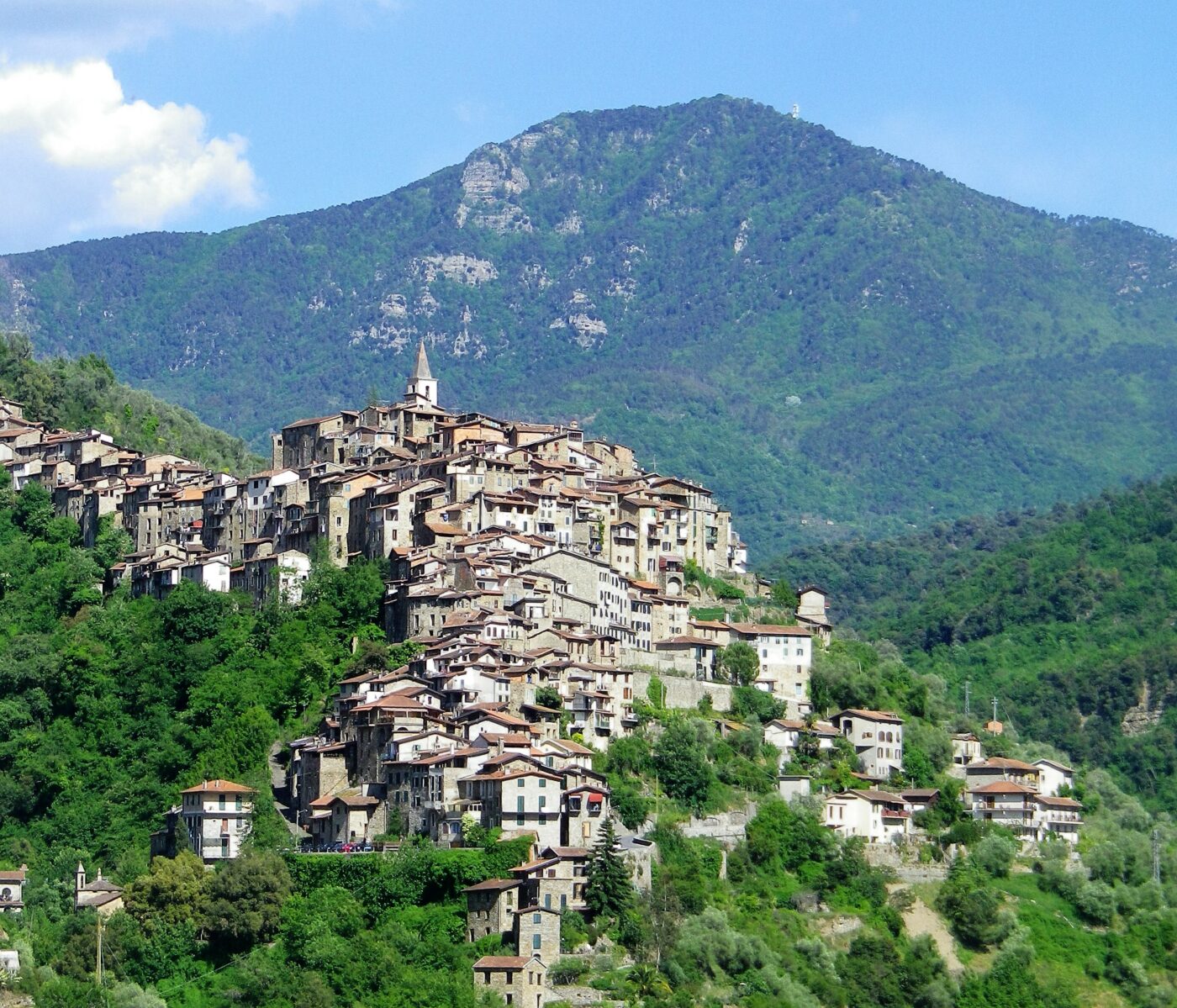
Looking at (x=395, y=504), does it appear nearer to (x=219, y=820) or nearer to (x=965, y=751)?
(x=219, y=820)

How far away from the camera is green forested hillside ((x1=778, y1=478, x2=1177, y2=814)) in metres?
139

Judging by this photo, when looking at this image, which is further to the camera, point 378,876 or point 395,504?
point 395,504

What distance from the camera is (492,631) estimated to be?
85875 mm

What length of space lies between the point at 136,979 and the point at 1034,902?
29.4m

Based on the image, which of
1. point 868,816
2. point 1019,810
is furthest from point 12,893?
point 1019,810

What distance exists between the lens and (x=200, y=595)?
308 ft

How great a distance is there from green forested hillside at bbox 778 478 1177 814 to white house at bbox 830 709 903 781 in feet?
142

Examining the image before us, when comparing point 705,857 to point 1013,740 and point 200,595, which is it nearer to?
point 200,595

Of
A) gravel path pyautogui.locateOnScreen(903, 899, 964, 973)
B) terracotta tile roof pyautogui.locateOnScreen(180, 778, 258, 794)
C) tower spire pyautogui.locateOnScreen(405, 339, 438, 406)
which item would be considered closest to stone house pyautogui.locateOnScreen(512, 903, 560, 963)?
terracotta tile roof pyautogui.locateOnScreen(180, 778, 258, 794)

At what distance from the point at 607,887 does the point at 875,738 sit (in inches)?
804

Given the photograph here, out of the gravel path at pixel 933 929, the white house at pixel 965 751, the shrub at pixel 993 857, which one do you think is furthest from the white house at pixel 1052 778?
the gravel path at pixel 933 929

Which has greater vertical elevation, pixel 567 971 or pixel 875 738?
pixel 875 738

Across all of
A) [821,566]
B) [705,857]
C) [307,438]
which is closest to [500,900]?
[705,857]

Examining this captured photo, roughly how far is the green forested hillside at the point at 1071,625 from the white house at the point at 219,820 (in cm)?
6159
